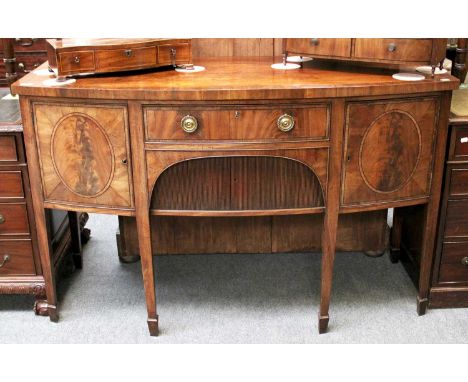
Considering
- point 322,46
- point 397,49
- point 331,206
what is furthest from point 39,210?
point 397,49

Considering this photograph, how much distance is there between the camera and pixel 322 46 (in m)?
1.67

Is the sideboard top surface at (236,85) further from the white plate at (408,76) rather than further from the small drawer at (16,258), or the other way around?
the small drawer at (16,258)

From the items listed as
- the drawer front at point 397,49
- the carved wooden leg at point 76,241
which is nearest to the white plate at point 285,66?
the drawer front at point 397,49

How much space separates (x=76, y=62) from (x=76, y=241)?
0.87 m

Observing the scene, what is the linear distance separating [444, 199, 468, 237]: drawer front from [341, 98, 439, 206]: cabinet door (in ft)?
0.50

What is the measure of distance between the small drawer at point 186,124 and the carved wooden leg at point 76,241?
0.77 meters

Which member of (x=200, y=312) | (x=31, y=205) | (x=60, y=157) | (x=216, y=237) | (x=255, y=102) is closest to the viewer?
(x=255, y=102)

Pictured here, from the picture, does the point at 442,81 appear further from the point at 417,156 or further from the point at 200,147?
the point at 200,147

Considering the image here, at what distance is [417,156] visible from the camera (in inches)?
64.9

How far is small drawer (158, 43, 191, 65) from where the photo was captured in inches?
65.1

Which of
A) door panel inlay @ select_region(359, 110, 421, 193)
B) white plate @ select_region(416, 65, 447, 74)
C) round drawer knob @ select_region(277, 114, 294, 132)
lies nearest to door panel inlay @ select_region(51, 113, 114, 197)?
round drawer knob @ select_region(277, 114, 294, 132)

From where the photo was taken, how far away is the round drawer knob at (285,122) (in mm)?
1495

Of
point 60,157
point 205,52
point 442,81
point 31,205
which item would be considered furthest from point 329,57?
point 31,205

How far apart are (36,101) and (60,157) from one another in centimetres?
17
